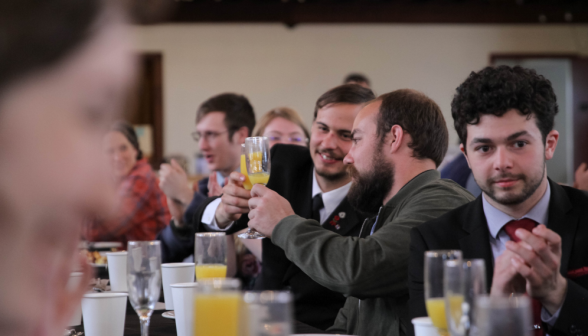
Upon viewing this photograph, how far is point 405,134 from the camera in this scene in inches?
80.4

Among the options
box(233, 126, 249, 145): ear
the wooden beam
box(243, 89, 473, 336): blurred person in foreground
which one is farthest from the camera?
the wooden beam

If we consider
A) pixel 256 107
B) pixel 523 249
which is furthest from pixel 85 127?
pixel 256 107

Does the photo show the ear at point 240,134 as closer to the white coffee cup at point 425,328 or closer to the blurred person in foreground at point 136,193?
the blurred person in foreground at point 136,193

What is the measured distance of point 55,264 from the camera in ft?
1.58

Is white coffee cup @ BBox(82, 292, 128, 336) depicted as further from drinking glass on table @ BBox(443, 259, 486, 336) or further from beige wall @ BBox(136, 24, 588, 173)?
beige wall @ BBox(136, 24, 588, 173)

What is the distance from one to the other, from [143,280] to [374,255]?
2.09 feet

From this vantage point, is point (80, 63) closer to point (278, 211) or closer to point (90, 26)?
point (90, 26)

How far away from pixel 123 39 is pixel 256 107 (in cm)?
775

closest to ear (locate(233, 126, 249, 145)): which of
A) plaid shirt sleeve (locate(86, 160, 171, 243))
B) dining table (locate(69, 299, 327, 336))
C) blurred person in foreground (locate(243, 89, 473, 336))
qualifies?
plaid shirt sleeve (locate(86, 160, 171, 243))

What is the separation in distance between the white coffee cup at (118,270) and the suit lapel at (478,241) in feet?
4.08

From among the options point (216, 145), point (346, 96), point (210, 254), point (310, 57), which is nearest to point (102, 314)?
point (210, 254)

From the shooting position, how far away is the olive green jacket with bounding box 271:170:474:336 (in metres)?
1.67

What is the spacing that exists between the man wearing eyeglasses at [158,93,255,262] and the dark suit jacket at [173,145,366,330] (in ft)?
2.13

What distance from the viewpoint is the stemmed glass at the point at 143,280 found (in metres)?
1.35
